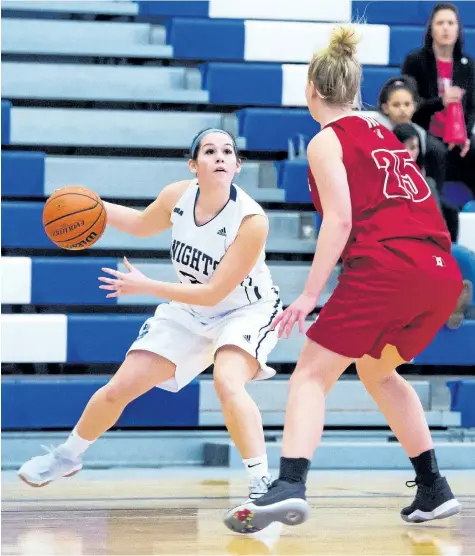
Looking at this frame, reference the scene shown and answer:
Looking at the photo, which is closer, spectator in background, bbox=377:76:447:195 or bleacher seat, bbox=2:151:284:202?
spectator in background, bbox=377:76:447:195

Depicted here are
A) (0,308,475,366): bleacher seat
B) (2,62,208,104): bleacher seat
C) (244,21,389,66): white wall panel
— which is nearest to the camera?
(0,308,475,366): bleacher seat

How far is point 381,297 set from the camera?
3518 millimetres

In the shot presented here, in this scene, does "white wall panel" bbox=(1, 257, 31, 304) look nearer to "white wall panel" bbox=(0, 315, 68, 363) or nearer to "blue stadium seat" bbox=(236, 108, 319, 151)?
"white wall panel" bbox=(0, 315, 68, 363)

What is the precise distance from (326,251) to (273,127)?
382 centimetres

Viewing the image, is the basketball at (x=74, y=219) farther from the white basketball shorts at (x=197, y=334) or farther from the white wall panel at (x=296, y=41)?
the white wall panel at (x=296, y=41)

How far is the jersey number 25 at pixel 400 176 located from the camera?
3.61m

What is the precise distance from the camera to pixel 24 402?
231 inches

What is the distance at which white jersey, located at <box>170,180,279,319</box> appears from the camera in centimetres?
426

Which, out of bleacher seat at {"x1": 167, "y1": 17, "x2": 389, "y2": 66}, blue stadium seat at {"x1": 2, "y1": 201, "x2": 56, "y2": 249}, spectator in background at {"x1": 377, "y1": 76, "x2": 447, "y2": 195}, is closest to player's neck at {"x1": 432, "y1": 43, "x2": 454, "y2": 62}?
spectator in background at {"x1": 377, "y1": 76, "x2": 447, "y2": 195}

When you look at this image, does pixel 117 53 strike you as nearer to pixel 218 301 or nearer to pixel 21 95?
pixel 21 95

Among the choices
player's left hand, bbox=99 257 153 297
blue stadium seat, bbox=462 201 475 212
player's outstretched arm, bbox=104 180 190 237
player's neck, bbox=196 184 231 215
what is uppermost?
player's neck, bbox=196 184 231 215

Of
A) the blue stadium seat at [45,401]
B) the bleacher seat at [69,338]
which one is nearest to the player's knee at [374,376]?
the blue stadium seat at [45,401]

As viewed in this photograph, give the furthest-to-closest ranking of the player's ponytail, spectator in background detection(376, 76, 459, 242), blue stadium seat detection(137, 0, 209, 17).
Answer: blue stadium seat detection(137, 0, 209, 17) < spectator in background detection(376, 76, 459, 242) < the player's ponytail

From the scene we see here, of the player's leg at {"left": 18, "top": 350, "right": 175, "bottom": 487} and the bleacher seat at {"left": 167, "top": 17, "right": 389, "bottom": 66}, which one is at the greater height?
the bleacher seat at {"left": 167, "top": 17, "right": 389, "bottom": 66}
